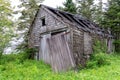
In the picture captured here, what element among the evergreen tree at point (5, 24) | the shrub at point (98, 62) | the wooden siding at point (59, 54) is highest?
the evergreen tree at point (5, 24)

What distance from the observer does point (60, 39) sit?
12555 mm

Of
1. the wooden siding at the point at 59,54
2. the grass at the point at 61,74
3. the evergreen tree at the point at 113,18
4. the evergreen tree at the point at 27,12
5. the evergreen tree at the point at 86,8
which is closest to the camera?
the grass at the point at 61,74

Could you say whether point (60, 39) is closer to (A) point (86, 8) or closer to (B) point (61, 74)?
(B) point (61, 74)

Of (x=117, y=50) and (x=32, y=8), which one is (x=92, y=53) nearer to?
(x=117, y=50)

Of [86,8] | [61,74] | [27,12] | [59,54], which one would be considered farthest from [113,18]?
[61,74]

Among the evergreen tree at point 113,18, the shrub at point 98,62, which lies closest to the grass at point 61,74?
the shrub at point 98,62

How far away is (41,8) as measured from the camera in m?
18.5

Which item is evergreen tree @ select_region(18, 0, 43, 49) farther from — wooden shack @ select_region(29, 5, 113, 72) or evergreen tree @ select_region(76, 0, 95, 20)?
evergreen tree @ select_region(76, 0, 95, 20)

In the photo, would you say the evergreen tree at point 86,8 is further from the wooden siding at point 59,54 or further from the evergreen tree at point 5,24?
the wooden siding at point 59,54

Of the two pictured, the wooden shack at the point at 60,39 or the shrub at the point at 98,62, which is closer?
the wooden shack at the point at 60,39

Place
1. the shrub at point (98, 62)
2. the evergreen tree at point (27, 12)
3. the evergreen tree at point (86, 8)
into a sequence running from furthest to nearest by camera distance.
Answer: the evergreen tree at point (86, 8), the evergreen tree at point (27, 12), the shrub at point (98, 62)

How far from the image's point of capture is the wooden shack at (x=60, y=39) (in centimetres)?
1240

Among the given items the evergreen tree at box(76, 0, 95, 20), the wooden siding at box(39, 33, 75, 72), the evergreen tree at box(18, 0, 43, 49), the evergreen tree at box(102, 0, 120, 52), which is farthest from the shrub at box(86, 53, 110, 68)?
the evergreen tree at box(76, 0, 95, 20)

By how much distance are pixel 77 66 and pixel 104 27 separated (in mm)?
11502
